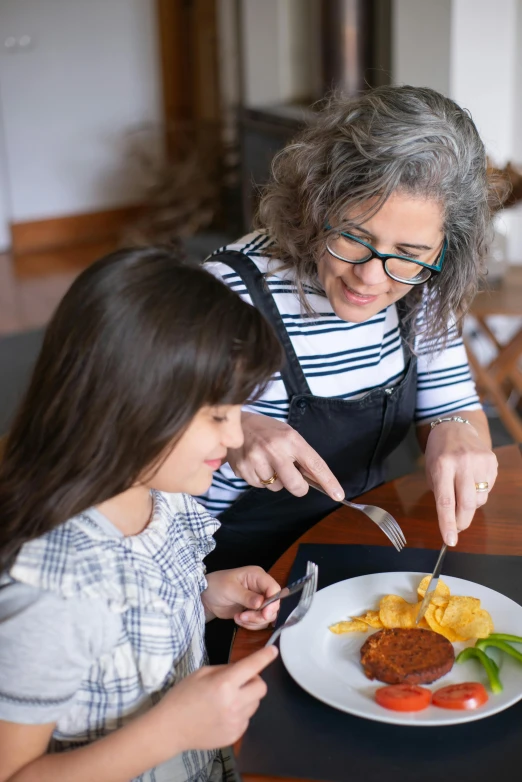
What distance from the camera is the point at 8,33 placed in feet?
16.8

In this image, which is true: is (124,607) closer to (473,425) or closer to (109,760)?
(109,760)

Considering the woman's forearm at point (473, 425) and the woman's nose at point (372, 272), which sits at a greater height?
the woman's nose at point (372, 272)

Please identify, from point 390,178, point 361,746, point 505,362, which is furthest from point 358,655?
point 505,362

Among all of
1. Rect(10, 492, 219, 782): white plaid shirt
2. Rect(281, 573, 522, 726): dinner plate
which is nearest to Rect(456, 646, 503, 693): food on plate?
Rect(281, 573, 522, 726): dinner plate

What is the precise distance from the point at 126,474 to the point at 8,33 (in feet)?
15.8

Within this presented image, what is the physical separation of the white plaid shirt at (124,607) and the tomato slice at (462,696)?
0.31 meters

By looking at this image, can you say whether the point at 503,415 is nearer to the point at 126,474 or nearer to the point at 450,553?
the point at 450,553

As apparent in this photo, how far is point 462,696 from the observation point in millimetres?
986

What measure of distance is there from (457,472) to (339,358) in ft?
1.09

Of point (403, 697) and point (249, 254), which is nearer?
point (403, 697)

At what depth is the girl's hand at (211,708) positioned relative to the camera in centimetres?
94

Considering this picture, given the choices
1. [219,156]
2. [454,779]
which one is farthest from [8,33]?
[454,779]

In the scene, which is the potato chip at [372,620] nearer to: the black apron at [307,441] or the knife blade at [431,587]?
Result: the knife blade at [431,587]

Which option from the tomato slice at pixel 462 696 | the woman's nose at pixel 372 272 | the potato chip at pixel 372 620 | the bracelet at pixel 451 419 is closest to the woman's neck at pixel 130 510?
the potato chip at pixel 372 620
